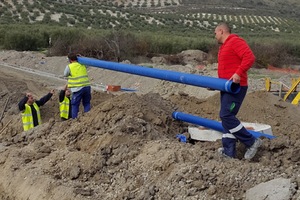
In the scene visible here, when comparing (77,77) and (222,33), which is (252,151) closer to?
(222,33)

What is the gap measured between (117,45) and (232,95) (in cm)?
2276

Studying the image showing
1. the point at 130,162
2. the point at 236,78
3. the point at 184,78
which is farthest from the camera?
the point at 184,78

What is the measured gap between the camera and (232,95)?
6348 mm

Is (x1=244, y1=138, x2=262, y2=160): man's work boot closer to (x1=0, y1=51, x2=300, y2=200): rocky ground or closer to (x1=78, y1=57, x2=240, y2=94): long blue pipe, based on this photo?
(x1=0, y1=51, x2=300, y2=200): rocky ground

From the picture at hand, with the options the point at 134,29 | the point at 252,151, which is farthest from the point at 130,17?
the point at 252,151

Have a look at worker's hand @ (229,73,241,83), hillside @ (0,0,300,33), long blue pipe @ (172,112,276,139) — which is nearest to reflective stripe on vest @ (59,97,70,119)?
long blue pipe @ (172,112,276,139)

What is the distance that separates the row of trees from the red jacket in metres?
21.8

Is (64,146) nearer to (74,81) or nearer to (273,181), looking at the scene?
(74,81)

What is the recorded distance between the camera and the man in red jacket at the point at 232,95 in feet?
20.6

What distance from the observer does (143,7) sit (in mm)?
83750

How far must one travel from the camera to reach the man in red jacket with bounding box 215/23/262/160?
6.27 meters

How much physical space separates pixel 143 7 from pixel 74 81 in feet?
249

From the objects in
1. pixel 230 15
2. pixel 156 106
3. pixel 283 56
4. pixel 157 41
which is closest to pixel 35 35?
pixel 157 41

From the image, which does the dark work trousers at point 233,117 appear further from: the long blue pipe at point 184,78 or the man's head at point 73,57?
the man's head at point 73,57
